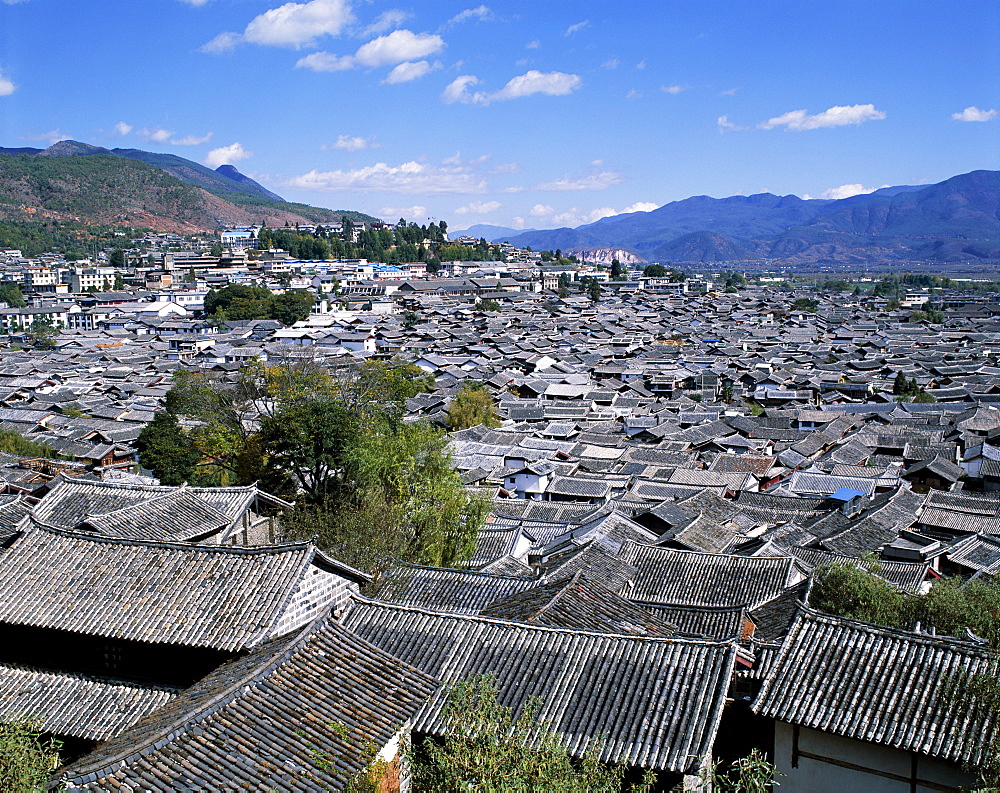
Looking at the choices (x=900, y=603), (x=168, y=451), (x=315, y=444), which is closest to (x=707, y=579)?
(x=900, y=603)

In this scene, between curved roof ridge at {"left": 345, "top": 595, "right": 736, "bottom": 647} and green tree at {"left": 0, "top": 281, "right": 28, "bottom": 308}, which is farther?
green tree at {"left": 0, "top": 281, "right": 28, "bottom": 308}

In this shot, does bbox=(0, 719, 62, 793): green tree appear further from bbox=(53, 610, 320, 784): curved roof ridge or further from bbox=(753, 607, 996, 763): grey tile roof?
bbox=(753, 607, 996, 763): grey tile roof

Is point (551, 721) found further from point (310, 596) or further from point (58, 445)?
point (58, 445)

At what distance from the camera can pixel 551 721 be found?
789 cm

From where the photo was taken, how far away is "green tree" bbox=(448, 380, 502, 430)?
43344 millimetres

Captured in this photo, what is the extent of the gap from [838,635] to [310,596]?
5.72 meters

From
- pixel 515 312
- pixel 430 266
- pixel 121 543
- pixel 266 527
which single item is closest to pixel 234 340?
pixel 515 312

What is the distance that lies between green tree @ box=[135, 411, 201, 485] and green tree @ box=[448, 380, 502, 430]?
50.7 ft

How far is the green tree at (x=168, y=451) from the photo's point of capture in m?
27.5

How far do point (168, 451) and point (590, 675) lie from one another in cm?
2406

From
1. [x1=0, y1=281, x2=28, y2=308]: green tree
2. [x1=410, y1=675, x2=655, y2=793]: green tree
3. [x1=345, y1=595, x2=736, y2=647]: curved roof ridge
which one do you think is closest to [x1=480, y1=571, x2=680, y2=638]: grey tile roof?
[x1=345, y1=595, x2=736, y2=647]: curved roof ridge

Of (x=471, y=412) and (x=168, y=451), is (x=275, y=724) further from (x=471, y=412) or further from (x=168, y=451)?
(x=471, y=412)

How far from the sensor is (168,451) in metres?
29.0

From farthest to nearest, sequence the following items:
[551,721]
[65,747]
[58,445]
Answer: [58,445], [65,747], [551,721]
